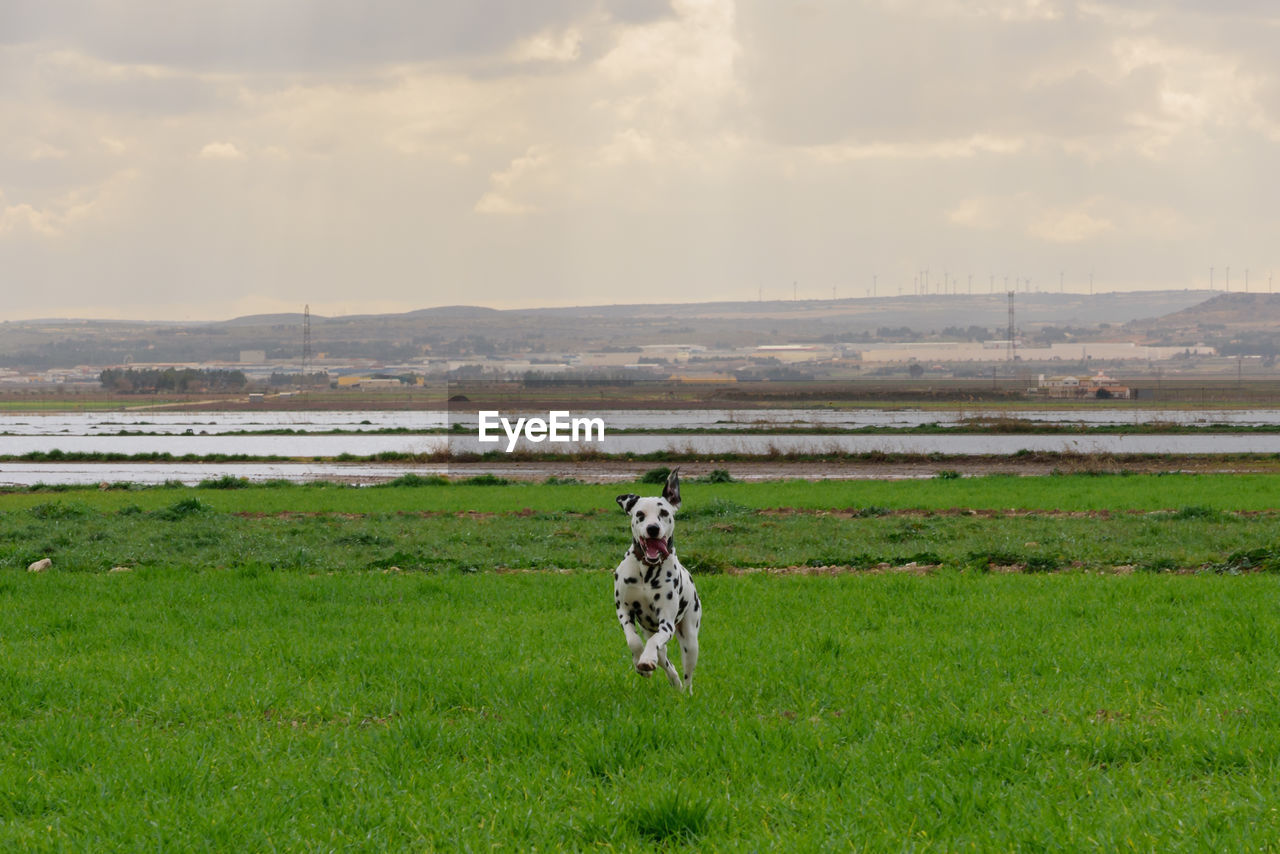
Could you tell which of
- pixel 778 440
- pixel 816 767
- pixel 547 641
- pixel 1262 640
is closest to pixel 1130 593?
pixel 1262 640

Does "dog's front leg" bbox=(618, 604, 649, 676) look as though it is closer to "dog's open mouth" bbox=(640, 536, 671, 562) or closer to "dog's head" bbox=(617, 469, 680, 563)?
"dog's head" bbox=(617, 469, 680, 563)

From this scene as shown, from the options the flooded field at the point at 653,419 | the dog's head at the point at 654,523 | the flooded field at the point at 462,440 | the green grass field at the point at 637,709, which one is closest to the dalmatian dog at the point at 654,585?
the dog's head at the point at 654,523

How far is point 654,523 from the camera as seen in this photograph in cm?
952

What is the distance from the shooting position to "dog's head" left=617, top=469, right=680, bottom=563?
9.53 meters

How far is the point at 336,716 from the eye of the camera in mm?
10461

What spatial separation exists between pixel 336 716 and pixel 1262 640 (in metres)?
9.79

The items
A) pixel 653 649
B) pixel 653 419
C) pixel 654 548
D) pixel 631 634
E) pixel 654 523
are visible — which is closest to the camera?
pixel 653 649

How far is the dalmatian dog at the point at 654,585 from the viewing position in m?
9.57

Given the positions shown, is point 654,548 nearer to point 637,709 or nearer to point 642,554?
point 642,554

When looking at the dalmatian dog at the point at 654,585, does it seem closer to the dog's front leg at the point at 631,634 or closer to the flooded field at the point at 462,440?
the dog's front leg at the point at 631,634

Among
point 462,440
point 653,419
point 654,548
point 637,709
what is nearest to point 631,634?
point 637,709

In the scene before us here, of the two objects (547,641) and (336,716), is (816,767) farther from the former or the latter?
(547,641)

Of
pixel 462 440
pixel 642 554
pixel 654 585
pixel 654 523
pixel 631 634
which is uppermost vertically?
pixel 654 523

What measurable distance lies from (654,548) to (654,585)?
417mm
